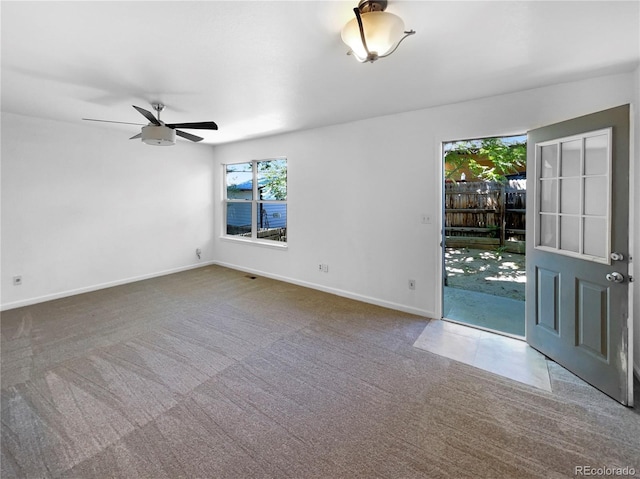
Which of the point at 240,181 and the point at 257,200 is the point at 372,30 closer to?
the point at 257,200

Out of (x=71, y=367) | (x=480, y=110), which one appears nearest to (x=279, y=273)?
(x=71, y=367)

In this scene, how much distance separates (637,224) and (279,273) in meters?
4.34

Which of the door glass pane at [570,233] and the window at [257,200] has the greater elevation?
the window at [257,200]

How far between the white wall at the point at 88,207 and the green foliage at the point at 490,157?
4.98 metres

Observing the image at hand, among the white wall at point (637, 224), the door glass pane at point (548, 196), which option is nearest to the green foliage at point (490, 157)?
the door glass pane at point (548, 196)

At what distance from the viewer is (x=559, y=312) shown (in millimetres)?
2457

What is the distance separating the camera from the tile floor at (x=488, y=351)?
7.67 ft

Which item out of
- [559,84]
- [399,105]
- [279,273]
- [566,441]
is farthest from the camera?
[279,273]

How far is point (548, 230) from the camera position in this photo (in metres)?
2.62

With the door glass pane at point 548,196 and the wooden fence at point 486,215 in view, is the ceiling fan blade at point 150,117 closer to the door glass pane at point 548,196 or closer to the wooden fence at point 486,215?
the door glass pane at point 548,196

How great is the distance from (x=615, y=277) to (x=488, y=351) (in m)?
1.16

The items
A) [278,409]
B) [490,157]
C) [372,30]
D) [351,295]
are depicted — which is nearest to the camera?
[372,30]

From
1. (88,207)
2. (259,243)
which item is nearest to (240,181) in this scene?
(259,243)

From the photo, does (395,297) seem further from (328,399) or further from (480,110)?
(480,110)
